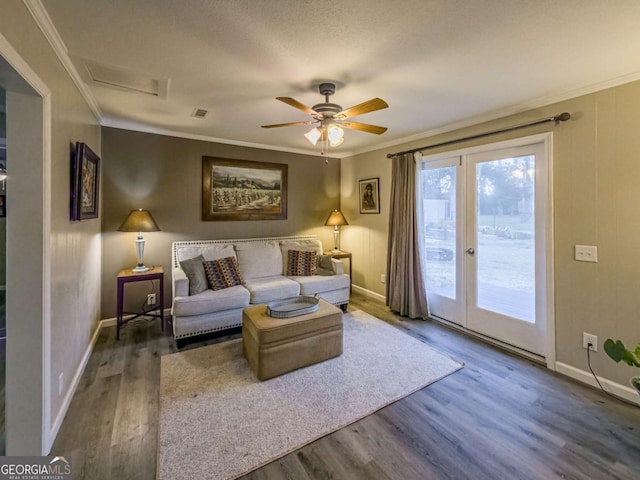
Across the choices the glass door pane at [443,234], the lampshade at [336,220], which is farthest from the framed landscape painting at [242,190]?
the glass door pane at [443,234]

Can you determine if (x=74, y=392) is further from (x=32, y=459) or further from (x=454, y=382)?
(x=454, y=382)

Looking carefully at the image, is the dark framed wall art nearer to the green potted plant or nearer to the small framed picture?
the small framed picture

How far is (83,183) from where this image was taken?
91.5 inches

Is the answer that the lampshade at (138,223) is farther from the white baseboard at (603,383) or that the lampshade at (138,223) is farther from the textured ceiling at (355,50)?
the white baseboard at (603,383)

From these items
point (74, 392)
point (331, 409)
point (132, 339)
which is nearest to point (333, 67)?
point (331, 409)

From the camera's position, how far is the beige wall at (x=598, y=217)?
7.07 ft

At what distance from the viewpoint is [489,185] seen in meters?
3.09

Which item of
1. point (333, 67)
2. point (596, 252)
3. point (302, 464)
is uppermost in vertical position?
point (333, 67)

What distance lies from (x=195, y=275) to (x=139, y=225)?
88cm

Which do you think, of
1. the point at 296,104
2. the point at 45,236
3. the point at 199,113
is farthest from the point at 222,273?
the point at 296,104

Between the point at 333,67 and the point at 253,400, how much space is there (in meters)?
2.54

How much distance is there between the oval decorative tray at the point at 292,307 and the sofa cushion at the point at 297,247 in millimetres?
1280

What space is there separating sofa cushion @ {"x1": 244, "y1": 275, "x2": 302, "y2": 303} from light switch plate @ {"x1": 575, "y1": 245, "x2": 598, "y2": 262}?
280cm

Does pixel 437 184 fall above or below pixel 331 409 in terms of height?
above
